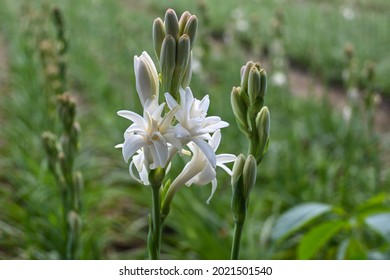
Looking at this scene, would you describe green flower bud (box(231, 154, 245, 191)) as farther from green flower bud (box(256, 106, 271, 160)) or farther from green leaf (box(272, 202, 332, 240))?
green leaf (box(272, 202, 332, 240))

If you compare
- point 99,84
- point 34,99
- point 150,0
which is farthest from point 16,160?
Result: point 150,0

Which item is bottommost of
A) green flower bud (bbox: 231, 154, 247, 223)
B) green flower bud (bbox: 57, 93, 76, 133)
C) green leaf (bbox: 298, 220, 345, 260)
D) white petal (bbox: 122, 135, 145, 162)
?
green leaf (bbox: 298, 220, 345, 260)

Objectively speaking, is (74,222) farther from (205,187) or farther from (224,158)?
(205,187)

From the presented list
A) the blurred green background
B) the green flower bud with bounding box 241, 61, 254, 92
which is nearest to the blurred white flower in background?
the blurred green background

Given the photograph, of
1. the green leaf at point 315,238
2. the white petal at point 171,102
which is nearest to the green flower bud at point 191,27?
the white petal at point 171,102

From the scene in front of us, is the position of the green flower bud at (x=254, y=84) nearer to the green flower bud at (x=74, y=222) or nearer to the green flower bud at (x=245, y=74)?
the green flower bud at (x=245, y=74)

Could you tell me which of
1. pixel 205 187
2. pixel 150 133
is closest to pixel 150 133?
pixel 150 133

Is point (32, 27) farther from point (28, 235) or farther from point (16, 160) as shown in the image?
point (28, 235)

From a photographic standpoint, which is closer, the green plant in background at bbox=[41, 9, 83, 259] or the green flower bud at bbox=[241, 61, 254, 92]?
the green flower bud at bbox=[241, 61, 254, 92]
